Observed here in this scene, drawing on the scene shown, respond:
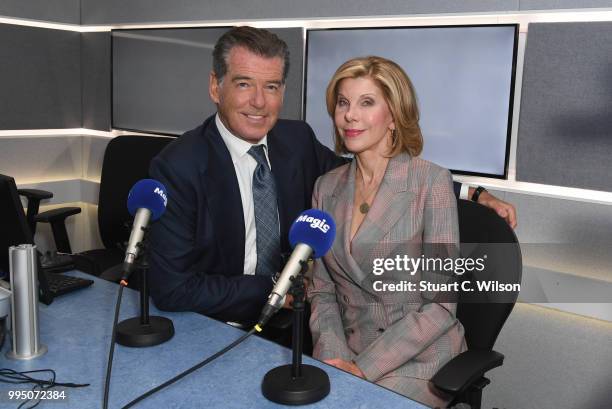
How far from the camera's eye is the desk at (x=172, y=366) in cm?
112

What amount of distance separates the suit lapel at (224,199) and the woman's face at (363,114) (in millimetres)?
364

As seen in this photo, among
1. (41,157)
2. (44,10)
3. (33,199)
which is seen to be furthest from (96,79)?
(33,199)

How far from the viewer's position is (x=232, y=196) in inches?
70.8

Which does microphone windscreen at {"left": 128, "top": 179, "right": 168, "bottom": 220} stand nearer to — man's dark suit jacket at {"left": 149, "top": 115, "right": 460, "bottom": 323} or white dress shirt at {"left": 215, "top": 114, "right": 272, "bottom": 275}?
man's dark suit jacket at {"left": 149, "top": 115, "right": 460, "bottom": 323}

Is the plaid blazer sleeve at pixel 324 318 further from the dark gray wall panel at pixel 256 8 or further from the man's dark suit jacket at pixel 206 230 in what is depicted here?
the dark gray wall panel at pixel 256 8

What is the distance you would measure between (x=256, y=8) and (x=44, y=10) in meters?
1.50

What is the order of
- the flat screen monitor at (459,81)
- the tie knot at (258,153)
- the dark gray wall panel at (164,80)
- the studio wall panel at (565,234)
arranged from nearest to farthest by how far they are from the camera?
the tie knot at (258,153) < the studio wall panel at (565,234) < the flat screen monitor at (459,81) < the dark gray wall panel at (164,80)

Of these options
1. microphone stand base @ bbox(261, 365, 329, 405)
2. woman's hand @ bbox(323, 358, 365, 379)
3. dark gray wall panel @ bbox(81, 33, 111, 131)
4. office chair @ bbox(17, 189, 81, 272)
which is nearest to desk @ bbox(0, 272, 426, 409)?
microphone stand base @ bbox(261, 365, 329, 405)

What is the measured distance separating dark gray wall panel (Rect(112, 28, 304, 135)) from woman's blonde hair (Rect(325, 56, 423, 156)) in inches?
50.4

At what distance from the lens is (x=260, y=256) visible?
1868 millimetres

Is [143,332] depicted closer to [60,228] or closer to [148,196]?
[148,196]

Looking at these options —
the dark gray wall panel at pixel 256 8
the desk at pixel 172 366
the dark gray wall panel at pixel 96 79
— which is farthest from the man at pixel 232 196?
the dark gray wall panel at pixel 96 79

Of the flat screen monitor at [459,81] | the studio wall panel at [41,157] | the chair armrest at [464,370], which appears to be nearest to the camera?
the chair armrest at [464,370]

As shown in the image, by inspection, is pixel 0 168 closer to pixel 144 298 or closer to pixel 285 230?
pixel 285 230
